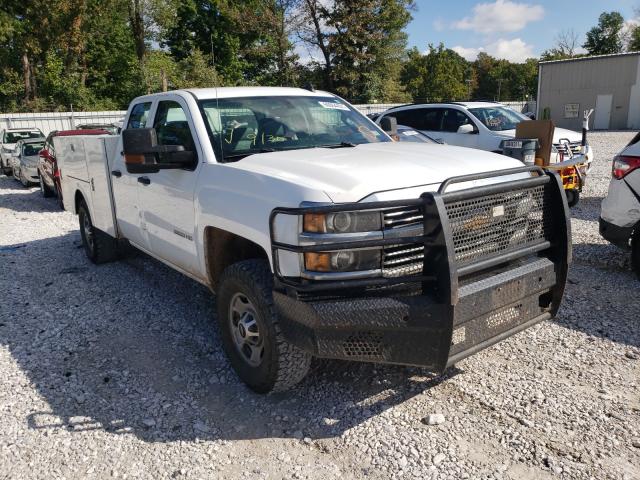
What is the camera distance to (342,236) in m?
2.83

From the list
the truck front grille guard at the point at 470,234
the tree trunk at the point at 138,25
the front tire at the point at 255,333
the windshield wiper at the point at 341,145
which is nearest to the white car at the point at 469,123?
the windshield wiper at the point at 341,145

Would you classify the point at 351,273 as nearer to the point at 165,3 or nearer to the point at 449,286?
the point at 449,286

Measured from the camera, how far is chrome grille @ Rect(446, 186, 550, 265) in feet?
9.81

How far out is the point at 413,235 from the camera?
2918 millimetres

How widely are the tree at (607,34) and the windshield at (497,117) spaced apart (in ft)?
234

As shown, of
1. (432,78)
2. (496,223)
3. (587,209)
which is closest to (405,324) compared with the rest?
(496,223)

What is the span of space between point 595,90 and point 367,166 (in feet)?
129

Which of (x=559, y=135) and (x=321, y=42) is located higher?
(x=321, y=42)

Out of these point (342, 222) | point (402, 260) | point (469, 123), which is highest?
point (469, 123)

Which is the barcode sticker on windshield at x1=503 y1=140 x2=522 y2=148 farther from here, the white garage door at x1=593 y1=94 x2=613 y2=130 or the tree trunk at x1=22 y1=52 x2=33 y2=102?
the tree trunk at x1=22 y1=52 x2=33 y2=102

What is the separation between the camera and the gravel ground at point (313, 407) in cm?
294

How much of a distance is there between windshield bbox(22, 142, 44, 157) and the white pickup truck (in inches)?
525

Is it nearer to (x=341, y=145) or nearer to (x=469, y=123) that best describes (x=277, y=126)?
(x=341, y=145)

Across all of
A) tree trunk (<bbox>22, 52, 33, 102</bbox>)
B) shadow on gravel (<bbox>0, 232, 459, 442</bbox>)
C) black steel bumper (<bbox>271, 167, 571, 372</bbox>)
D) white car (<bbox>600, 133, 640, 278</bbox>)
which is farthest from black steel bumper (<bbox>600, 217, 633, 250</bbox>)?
tree trunk (<bbox>22, 52, 33, 102</bbox>)
